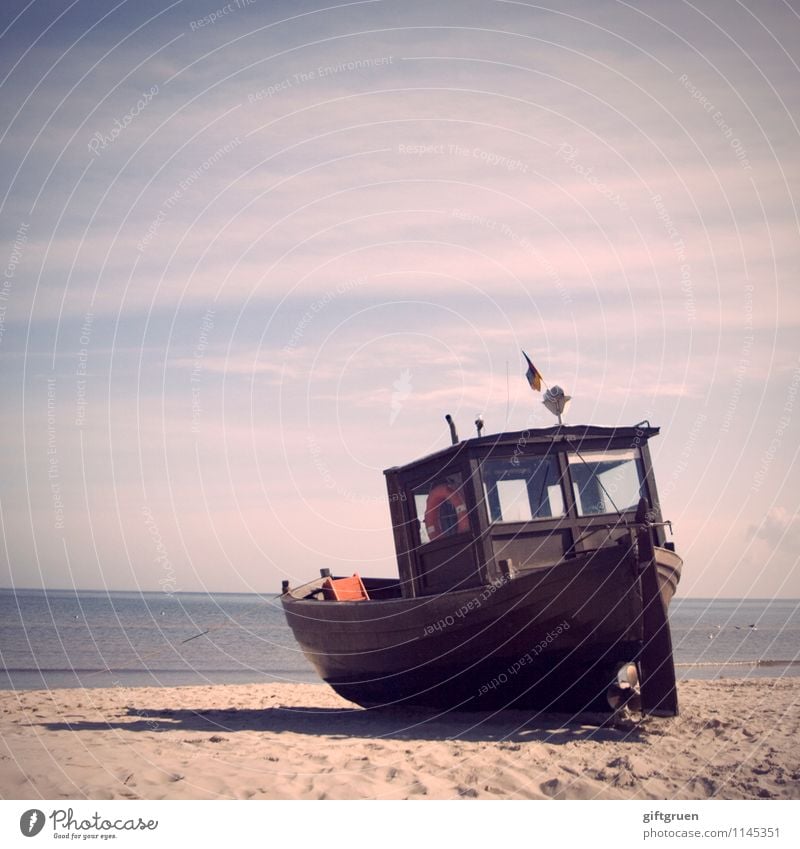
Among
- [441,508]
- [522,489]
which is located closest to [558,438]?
[522,489]

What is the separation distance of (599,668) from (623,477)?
8.00ft

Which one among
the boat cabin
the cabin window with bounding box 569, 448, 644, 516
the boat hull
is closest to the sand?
the boat hull

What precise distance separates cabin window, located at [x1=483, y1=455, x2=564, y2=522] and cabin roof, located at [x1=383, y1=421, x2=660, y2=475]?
0.22 metres

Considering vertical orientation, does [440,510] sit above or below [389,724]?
above

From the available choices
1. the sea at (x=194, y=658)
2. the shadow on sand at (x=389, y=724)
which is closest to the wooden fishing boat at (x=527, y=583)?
the shadow on sand at (x=389, y=724)

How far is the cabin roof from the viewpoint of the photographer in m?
8.55

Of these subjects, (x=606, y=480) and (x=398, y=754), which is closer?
(x=398, y=754)

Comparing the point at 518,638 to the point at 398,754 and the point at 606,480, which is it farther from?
the point at 606,480

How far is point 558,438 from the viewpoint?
28.4 ft

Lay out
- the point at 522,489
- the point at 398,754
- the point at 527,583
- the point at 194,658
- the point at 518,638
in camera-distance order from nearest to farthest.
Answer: the point at 398,754, the point at 527,583, the point at 518,638, the point at 522,489, the point at 194,658

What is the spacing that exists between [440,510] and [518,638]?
197cm

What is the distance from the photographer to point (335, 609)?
10.0 metres
